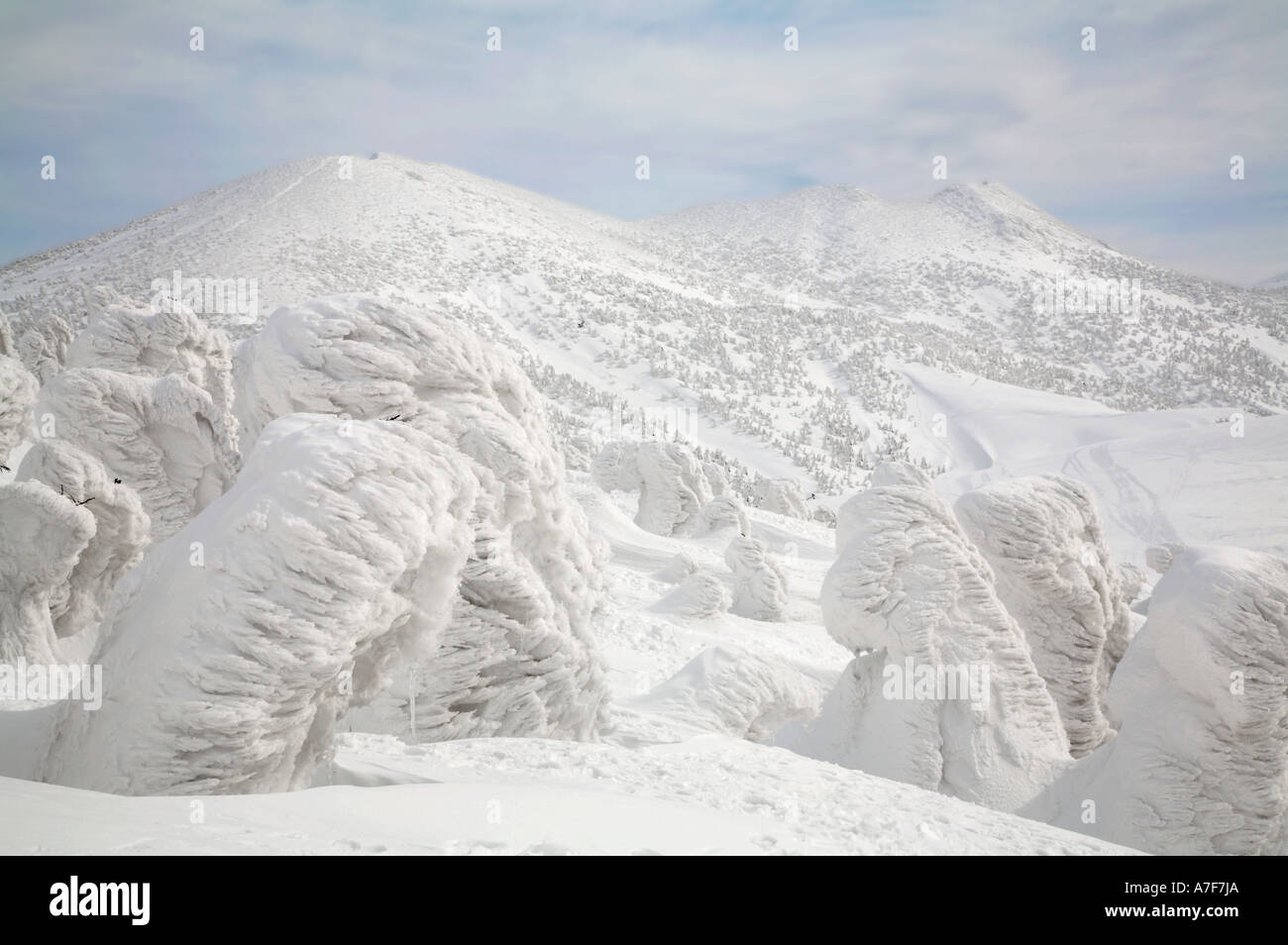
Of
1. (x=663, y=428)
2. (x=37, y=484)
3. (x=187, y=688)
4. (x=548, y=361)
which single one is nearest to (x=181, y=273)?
(x=548, y=361)

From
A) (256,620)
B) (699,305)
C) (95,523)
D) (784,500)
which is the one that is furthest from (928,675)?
(699,305)

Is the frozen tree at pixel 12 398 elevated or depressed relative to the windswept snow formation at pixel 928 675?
elevated

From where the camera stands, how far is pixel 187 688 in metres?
2.83

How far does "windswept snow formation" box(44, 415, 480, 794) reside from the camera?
2828 mm

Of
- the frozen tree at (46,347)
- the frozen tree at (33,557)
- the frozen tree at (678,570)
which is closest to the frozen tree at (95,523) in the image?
the frozen tree at (33,557)

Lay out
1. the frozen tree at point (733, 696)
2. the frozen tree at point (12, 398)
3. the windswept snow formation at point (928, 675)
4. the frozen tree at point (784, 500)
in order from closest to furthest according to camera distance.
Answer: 1. the windswept snow formation at point (928, 675)
2. the frozen tree at point (733, 696)
3. the frozen tree at point (12, 398)
4. the frozen tree at point (784, 500)

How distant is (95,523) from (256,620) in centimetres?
449

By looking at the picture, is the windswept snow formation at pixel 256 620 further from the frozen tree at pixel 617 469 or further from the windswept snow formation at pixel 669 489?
the frozen tree at pixel 617 469

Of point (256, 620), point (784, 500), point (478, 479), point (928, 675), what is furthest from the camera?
point (784, 500)

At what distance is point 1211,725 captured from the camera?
5965 millimetres

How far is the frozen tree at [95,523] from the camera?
6273mm

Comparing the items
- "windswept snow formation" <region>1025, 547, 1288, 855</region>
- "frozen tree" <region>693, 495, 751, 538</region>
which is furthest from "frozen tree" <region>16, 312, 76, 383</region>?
"windswept snow formation" <region>1025, 547, 1288, 855</region>

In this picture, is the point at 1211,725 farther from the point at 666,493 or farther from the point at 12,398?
the point at 666,493

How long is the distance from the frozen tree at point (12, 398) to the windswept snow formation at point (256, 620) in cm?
623
